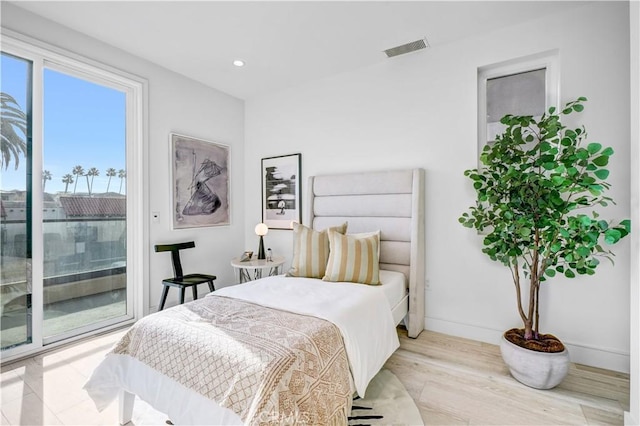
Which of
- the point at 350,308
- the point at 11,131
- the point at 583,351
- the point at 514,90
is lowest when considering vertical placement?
the point at 583,351

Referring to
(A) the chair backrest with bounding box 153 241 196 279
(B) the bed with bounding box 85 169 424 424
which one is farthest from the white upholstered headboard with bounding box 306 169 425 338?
(A) the chair backrest with bounding box 153 241 196 279

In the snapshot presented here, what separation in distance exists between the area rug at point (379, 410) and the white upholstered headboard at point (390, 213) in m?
0.87

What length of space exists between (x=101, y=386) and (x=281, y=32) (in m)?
2.75

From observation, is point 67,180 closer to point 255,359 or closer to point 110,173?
point 110,173

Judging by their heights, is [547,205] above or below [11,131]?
below

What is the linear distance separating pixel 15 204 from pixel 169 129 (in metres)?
1.45

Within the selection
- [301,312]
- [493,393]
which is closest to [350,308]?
[301,312]

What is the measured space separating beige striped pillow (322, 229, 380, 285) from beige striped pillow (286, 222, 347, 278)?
4.2 inches

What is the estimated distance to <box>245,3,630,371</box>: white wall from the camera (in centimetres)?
212

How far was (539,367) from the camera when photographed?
185 centimetres

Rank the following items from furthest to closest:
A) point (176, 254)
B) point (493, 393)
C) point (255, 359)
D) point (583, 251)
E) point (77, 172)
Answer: point (176, 254) → point (77, 172) → point (493, 393) → point (583, 251) → point (255, 359)

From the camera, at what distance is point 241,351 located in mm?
1295

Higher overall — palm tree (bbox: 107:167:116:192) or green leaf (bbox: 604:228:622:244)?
palm tree (bbox: 107:167:116:192)

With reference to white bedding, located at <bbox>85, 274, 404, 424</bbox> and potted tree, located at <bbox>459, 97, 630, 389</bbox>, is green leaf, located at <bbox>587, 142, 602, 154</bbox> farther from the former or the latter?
white bedding, located at <bbox>85, 274, 404, 424</bbox>
